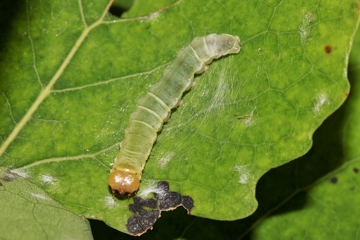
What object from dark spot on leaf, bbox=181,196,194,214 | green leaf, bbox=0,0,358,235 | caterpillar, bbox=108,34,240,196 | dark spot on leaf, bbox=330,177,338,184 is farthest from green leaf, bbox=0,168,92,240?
dark spot on leaf, bbox=330,177,338,184

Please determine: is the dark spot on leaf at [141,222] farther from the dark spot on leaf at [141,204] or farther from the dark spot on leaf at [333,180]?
the dark spot on leaf at [333,180]

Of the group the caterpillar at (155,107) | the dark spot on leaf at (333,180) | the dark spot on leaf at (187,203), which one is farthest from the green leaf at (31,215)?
the dark spot on leaf at (333,180)

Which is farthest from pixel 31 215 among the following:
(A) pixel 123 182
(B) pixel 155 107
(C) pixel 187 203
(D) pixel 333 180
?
(D) pixel 333 180

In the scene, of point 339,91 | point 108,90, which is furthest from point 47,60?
point 339,91

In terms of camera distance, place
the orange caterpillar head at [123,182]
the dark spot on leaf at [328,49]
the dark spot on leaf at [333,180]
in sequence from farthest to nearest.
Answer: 1. the dark spot on leaf at [333,180]
2. the orange caterpillar head at [123,182]
3. the dark spot on leaf at [328,49]

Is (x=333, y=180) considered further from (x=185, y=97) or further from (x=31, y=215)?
(x=31, y=215)

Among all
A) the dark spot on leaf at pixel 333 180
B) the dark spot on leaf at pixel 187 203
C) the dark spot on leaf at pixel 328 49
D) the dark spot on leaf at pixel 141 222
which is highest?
the dark spot on leaf at pixel 328 49
